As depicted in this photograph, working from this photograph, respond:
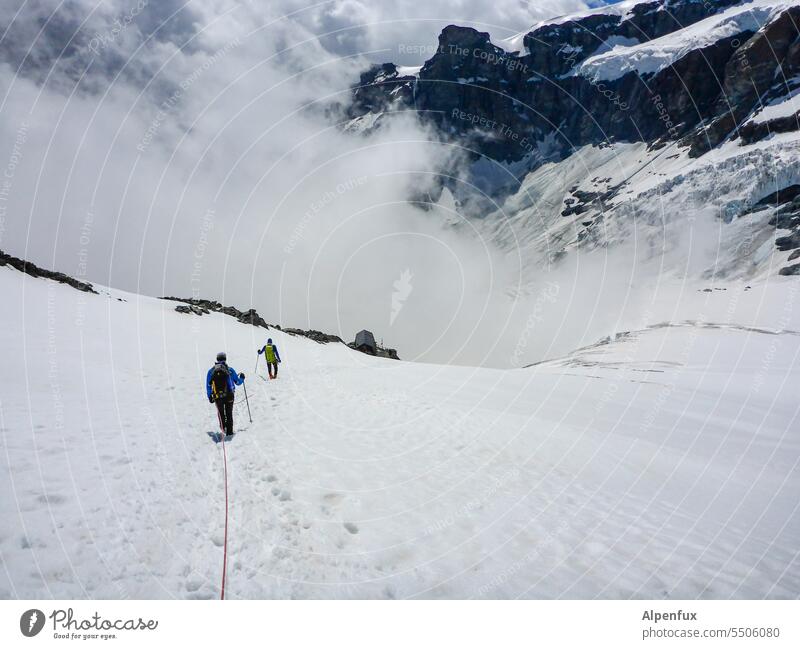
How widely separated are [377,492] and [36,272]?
37941 mm

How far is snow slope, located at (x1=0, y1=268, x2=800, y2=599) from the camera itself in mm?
4887

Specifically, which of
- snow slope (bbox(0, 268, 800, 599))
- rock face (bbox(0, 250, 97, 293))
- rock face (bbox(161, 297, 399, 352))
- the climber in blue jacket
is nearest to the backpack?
the climber in blue jacket

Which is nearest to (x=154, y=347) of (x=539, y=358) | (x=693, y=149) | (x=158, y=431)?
(x=158, y=431)

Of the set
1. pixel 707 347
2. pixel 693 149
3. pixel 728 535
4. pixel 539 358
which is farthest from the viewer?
pixel 693 149

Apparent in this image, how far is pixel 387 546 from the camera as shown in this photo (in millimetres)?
5617

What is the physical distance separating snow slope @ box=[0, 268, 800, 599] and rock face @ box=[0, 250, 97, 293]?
1872 cm

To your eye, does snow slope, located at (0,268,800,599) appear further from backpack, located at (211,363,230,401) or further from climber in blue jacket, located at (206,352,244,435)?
backpack, located at (211,363,230,401)

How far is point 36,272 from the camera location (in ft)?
100

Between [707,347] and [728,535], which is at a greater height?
[707,347]

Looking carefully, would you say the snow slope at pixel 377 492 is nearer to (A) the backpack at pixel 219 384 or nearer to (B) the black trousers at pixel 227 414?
(B) the black trousers at pixel 227 414

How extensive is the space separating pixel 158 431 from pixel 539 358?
146m
